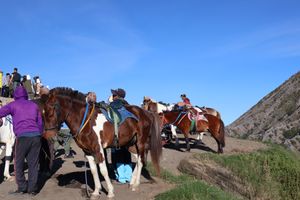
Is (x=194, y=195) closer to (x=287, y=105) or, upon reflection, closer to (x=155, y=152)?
(x=155, y=152)

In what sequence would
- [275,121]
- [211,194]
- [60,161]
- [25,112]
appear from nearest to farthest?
1. [25,112]
2. [211,194]
3. [60,161]
4. [275,121]

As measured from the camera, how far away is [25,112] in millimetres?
8164

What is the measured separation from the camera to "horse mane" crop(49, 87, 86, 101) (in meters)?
8.75

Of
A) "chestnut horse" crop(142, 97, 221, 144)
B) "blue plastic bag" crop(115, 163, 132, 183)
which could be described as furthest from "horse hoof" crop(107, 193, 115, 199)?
"chestnut horse" crop(142, 97, 221, 144)

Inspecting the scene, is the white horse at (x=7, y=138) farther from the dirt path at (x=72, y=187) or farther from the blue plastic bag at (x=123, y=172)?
the blue plastic bag at (x=123, y=172)

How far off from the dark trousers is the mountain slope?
2268 cm

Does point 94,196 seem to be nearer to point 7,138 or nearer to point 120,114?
point 120,114

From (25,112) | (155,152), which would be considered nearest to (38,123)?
(25,112)

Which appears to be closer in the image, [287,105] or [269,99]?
[287,105]

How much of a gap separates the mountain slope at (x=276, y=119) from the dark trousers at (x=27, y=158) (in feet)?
74.4

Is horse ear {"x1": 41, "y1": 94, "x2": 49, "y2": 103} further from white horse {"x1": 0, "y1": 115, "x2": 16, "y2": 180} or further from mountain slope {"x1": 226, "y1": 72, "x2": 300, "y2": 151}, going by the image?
mountain slope {"x1": 226, "y1": 72, "x2": 300, "y2": 151}

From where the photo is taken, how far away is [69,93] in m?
8.95

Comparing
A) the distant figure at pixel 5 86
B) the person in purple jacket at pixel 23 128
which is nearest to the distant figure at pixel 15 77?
the distant figure at pixel 5 86

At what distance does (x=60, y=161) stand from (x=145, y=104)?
5959 millimetres
